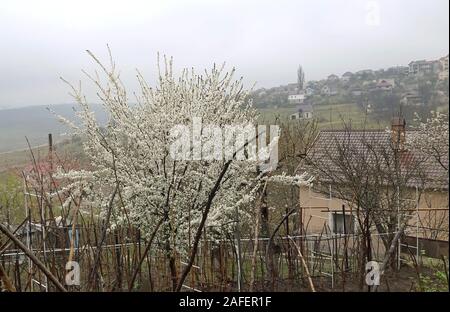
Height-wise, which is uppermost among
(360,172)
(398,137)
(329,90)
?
(329,90)

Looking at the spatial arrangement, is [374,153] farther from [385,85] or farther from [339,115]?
[385,85]

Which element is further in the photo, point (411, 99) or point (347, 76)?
point (347, 76)

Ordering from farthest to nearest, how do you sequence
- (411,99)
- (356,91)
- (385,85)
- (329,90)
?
(329,90), (356,91), (385,85), (411,99)

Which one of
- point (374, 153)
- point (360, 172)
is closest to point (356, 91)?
point (360, 172)

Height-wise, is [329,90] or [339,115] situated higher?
[329,90]

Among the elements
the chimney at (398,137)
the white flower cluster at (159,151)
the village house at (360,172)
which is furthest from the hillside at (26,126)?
the chimney at (398,137)

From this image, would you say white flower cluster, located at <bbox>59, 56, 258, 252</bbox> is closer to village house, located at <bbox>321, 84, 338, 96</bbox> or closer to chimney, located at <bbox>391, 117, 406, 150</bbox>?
village house, located at <bbox>321, 84, 338, 96</bbox>

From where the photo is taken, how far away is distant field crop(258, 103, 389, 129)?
4669 millimetres

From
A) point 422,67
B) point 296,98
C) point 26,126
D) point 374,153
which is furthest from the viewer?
point 374,153

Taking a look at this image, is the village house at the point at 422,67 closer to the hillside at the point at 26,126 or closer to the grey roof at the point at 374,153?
the grey roof at the point at 374,153

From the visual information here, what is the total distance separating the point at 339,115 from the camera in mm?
5344

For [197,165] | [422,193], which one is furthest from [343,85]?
[422,193]

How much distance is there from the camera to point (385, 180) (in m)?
5.64
